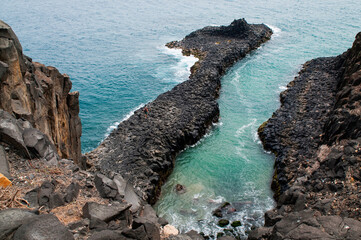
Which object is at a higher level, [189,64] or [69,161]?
[69,161]

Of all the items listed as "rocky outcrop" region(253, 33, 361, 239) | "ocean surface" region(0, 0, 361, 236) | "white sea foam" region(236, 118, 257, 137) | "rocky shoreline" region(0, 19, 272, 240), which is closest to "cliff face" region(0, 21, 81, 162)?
"rocky shoreline" region(0, 19, 272, 240)

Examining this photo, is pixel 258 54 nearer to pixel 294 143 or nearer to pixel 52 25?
pixel 294 143

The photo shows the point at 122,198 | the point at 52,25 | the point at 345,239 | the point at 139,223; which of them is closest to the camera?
the point at 139,223

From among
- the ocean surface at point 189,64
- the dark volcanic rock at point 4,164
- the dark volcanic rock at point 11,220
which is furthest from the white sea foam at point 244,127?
the dark volcanic rock at point 11,220

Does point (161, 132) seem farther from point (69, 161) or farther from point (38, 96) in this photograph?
point (69, 161)

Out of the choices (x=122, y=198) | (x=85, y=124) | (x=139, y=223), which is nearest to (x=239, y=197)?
(x=122, y=198)

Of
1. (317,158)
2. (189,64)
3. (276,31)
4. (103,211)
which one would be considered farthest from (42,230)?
(276,31)

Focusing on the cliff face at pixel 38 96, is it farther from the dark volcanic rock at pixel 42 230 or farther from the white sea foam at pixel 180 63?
the white sea foam at pixel 180 63
